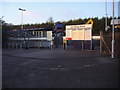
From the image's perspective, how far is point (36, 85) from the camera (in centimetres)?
529

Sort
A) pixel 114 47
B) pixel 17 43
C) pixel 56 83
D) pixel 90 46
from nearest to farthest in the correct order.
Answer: pixel 56 83 → pixel 114 47 → pixel 90 46 → pixel 17 43

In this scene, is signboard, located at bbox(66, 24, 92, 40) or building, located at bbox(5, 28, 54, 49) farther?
building, located at bbox(5, 28, 54, 49)

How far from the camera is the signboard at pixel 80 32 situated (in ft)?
57.6

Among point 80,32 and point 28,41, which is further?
point 28,41

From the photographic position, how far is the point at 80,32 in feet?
59.3

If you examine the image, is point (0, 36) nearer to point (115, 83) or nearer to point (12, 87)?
point (12, 87)

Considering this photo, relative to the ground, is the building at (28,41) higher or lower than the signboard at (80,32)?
lower

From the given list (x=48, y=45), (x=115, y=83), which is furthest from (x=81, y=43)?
(x=115, y=83)

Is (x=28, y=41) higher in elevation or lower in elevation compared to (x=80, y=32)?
lower

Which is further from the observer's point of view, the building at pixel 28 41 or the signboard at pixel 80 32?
the building at pixel 28 41

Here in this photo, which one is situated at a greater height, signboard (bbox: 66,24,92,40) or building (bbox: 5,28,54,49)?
signboard (bbox: 66,24,92,40)

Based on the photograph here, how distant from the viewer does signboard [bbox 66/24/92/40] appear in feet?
57.6

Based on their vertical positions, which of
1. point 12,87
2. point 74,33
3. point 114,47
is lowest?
point 12,87

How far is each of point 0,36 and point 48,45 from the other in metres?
7.96
